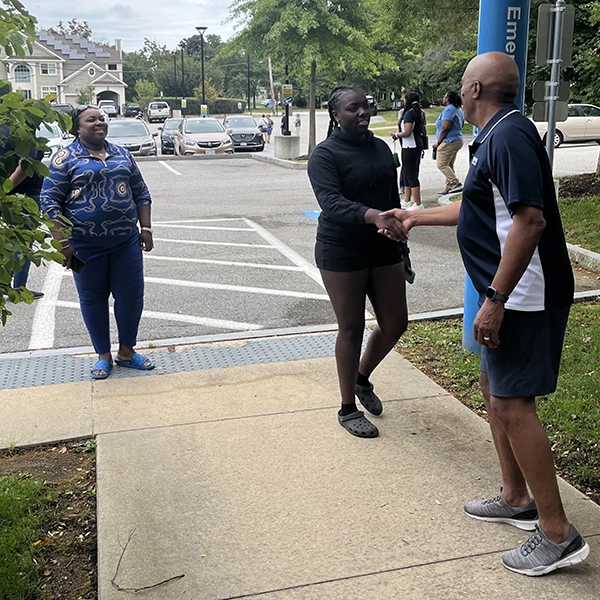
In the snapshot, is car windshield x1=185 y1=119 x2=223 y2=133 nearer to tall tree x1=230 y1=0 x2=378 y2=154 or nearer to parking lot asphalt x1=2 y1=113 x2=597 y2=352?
tall tree x1=230 y1=0 x2=378 y2=154

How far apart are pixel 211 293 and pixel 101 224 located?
268 cm

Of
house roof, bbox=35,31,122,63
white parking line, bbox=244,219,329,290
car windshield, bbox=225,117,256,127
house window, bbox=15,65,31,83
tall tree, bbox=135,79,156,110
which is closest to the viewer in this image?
house window, bbox=15,65,31,83

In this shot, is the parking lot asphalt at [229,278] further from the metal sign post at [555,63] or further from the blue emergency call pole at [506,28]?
the blue emergency call pole at [506,28]

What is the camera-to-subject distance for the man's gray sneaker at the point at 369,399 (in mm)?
4629

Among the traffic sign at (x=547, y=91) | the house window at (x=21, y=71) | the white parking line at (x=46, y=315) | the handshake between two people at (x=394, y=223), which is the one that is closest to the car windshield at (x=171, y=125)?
the house window at (x=21, y=71)

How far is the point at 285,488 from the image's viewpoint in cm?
377

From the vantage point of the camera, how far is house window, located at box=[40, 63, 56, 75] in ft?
299

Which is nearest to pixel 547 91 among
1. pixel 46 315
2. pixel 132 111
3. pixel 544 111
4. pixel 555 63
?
pixel 544 111

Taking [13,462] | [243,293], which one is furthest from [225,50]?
[13,462]

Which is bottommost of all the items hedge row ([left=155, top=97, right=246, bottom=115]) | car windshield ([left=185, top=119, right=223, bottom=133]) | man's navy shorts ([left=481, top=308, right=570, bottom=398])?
man's navy shorts ([left=481, top=308, right=570, bottom=398])

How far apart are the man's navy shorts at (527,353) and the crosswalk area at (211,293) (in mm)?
3761

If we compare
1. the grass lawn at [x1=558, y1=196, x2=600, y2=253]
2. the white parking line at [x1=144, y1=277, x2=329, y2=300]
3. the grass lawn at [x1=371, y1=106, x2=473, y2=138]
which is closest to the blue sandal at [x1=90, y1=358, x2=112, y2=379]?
the white parking line at [x1=144, y1=277, x2=329, y2=300]

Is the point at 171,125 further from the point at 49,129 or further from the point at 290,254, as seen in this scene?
the point at 49,129

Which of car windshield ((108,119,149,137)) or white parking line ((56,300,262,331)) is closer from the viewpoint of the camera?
white parking line ((56,300,262,331))
